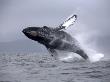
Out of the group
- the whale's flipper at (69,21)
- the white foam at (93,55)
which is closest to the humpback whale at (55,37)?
the whale's flipper at (69,21)

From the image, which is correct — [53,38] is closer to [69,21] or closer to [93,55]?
[69,21]

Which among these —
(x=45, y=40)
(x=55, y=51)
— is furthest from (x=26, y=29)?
(x=55, y=51)

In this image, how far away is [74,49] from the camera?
29.3 metres

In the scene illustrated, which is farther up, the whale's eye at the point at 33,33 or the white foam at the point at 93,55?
the whale's eye at the point at 33,33

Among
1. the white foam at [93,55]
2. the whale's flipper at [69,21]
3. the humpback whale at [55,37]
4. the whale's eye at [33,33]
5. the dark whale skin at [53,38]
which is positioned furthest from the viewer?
the white foam at [93,55]

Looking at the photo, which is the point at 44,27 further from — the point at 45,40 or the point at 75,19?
the point at 75,19

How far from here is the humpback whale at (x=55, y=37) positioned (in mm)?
Result: 24788

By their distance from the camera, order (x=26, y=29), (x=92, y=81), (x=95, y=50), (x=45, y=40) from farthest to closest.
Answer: (x=95, y=50) → (x=45, y=40) → (x=26, y=29) → (x=92, y=81)

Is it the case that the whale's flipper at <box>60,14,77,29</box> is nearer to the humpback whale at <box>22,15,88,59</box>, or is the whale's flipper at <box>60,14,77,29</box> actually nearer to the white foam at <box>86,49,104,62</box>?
the humpback whale at <box>22,15,88,59</box>

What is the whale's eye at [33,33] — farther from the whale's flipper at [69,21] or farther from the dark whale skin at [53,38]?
the whale's flipper at [69,21]

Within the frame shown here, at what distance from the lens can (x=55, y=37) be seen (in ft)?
88.0

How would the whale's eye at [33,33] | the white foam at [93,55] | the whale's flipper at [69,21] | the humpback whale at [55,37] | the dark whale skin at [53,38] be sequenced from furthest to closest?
the white foam at [93,55] → the whale's flipper at [69,21] → the humpback whale at [55,37] → the dark whale skin at [53,38] → the whale's eye at [33,33]

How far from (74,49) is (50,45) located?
12.0ft

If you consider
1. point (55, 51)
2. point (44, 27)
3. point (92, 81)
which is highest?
point (44, 27)
